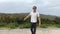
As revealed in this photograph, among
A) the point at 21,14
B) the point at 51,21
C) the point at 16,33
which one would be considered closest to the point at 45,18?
the point at 51,21

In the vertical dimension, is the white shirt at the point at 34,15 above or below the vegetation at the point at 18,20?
above

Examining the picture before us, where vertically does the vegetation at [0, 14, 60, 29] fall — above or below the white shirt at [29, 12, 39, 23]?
below

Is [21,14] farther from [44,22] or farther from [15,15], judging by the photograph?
[44,22]

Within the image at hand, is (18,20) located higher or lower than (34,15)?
lower

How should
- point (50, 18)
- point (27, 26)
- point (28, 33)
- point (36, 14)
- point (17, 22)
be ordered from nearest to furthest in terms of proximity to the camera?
point (36, 14)
point (28, 33)
point (27, 26)
point (17, 22)
point (50, 18)

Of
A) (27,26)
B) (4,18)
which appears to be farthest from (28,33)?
(4,18)

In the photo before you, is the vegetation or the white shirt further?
the vegetation

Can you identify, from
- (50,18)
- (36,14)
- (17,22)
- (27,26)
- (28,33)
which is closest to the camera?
(36,14)

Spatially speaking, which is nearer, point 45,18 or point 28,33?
point 28,33

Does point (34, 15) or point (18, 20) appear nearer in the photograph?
point (34, 15)

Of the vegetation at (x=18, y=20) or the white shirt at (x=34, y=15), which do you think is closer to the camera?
the white shirt at (x=34, y=15)

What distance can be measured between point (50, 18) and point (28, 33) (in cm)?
1252

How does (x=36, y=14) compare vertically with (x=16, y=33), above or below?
above

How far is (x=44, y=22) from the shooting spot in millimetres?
31359
